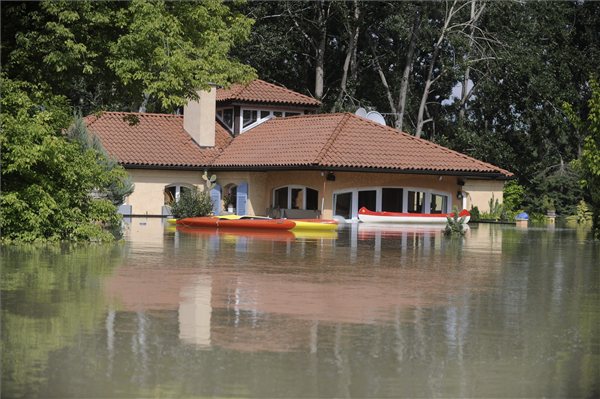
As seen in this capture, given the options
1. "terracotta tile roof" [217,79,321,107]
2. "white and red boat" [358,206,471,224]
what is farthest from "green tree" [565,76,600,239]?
"terracotta tile roof" [217,79,321,107]

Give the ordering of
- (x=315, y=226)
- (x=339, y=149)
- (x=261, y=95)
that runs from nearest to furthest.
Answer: (x=315, y=226) → (x=339, y=149) → (x=261, y=95)

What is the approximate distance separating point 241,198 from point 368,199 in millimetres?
6134

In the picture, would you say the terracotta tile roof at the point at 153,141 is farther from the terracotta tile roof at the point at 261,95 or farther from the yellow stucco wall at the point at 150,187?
the terracotta tile roof at the point at 261,95

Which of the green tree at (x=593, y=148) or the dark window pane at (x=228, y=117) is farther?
the dark window pane at (x=228, y=117)

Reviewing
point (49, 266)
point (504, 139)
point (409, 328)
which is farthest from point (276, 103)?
point (409, 328)

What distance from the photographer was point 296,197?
51.1 m

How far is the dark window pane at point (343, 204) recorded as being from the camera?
164ft

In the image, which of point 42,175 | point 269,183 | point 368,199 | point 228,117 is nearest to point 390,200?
point 368,199

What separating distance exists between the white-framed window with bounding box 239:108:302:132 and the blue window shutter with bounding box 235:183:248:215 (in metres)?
5.40

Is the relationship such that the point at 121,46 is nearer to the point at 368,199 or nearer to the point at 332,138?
the point at 332,138

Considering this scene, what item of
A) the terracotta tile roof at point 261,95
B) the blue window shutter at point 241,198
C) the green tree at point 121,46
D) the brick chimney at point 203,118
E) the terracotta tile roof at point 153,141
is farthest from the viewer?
the terracotta tile roof at point 261,95

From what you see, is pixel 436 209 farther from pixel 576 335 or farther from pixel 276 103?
pixel 576 335

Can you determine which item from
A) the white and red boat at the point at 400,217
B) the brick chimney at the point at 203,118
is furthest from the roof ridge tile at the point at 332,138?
the brick chimney at the point at 203,118

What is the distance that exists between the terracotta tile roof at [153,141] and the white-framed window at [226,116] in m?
0.41
